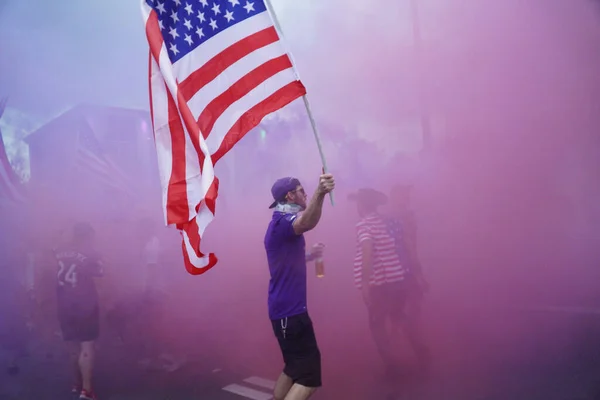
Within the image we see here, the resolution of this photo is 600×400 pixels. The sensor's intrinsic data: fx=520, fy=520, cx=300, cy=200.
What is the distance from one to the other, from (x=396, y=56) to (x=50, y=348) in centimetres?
359

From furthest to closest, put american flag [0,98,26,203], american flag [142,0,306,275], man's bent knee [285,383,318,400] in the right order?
1. american flag [0,98,26,203]
2. man's bent knee [285,383,318,400]
3. american flag [142,0,306,275]

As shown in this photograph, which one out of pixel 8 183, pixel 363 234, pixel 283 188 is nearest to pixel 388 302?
pixel 363 234

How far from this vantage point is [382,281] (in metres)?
4.03

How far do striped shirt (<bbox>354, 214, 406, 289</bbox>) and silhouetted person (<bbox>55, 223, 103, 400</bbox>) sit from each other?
6.89ft

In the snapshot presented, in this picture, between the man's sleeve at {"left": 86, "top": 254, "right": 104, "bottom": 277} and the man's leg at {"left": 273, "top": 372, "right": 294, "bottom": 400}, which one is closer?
the man's leg at {"left": 273, "top": 372, "right": 294, "bottom": 400}

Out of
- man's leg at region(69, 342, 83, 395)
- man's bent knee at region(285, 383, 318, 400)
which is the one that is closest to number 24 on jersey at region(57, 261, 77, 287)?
man's leg at region(69, 342, 83, 395)

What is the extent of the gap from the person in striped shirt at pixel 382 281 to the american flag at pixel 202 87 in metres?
1.53

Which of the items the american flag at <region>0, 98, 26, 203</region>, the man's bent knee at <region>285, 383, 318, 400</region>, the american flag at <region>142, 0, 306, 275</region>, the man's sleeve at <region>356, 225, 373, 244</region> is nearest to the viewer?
the american flag at <region>142, 0, 306, 275</region>

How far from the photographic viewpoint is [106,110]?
4176 millimetres

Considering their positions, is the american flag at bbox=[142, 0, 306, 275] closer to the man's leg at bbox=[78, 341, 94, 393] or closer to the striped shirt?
the striped shirt

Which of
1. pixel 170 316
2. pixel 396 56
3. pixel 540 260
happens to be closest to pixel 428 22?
pixel 396 56

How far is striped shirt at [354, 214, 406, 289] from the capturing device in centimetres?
402

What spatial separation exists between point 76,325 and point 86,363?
306 mm

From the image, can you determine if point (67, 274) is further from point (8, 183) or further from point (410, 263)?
point (410, 263)
